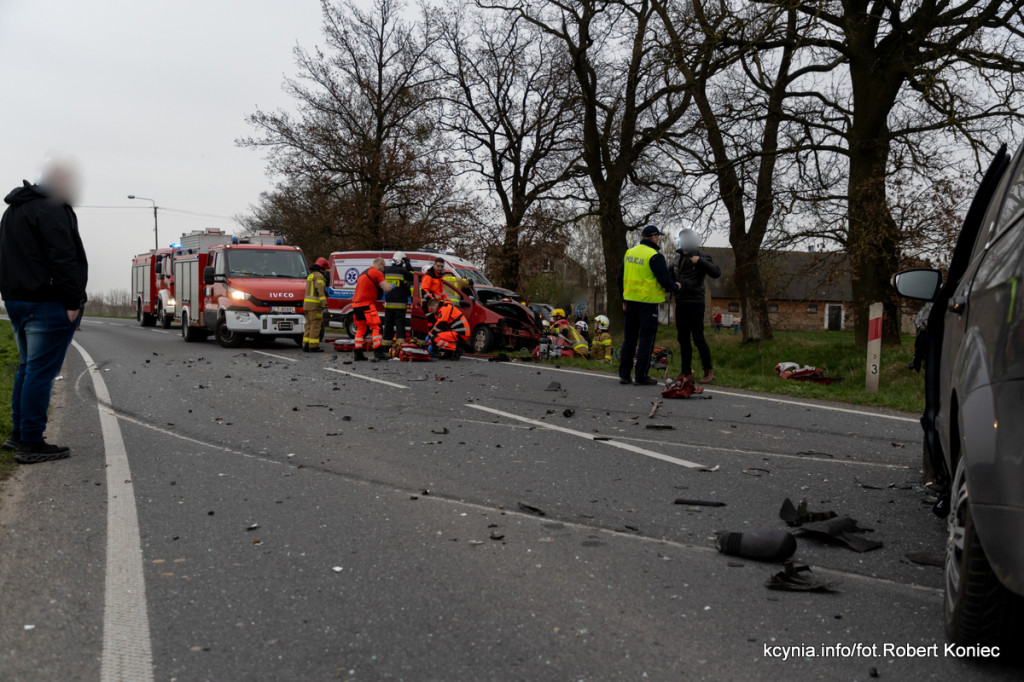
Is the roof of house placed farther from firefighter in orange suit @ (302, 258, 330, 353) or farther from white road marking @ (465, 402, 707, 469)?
white road marking @ (465, 402, 707, 469)

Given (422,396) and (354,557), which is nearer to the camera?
(354,557)

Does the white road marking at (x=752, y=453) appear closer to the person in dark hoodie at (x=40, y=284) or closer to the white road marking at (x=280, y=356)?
the person in dark hoodie at (x=40, y=284)

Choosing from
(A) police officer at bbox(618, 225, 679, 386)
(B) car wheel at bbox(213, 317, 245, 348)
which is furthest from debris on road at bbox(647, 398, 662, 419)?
(B) car wheel at bbox(213, 317, 245, 348)

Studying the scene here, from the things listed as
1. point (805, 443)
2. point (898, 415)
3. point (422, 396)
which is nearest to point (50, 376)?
point (422, 396)

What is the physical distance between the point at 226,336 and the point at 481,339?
5.78 m

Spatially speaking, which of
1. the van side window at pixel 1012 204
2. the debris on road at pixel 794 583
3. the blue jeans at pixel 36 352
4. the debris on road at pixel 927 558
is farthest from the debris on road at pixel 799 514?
the blue jeans at pixel 36 352

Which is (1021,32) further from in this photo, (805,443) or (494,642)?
(494,642)

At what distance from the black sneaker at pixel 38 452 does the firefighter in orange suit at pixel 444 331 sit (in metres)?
10.1

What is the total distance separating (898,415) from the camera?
948cm

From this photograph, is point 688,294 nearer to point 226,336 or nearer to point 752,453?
point 752,453

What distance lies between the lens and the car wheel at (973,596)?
293 centimetres

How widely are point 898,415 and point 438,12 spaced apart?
31417 millimetres

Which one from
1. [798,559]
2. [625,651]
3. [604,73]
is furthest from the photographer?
[604,73]

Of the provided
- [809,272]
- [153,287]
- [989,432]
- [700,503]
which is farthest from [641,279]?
[153,287]
